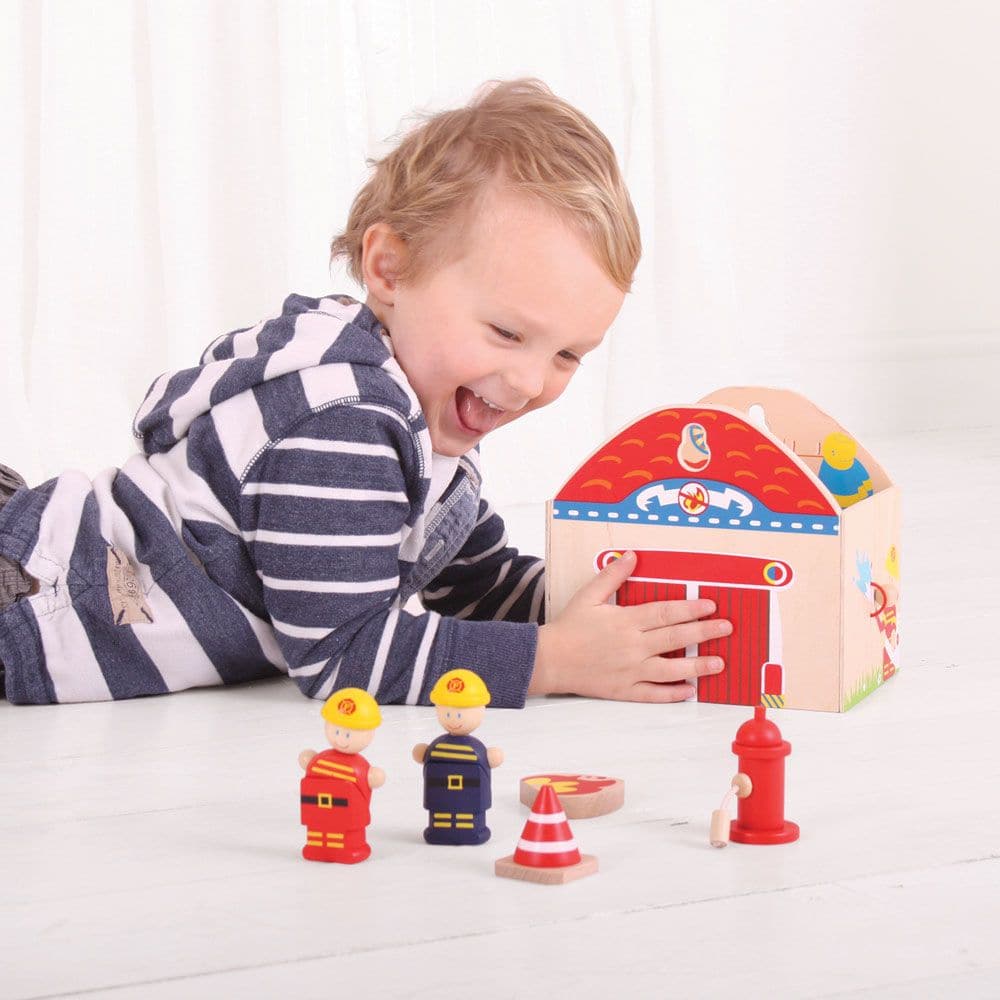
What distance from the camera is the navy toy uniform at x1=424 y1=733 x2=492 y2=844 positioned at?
2.58ft

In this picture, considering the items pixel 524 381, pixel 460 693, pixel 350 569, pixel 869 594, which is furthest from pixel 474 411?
pixel 460 693

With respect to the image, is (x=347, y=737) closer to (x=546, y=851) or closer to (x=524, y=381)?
(x=546, y=851)

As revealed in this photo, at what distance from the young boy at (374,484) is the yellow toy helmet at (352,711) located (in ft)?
1.00

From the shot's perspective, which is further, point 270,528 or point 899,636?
point 899,636

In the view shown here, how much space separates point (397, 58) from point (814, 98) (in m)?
0.98

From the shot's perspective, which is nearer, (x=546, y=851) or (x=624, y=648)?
(x=546, y=851)

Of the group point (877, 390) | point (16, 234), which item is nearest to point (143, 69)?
point (16, 234)

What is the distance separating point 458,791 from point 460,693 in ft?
0.16

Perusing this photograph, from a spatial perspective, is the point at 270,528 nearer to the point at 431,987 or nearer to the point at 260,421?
the point at 260,421

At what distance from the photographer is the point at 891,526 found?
1189 mm

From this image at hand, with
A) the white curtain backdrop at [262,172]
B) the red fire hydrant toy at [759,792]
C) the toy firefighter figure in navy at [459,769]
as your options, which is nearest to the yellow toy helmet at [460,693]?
the toy firefighter figure in navy at [459,769]

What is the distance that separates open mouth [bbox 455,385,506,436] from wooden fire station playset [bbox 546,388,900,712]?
0.09 m

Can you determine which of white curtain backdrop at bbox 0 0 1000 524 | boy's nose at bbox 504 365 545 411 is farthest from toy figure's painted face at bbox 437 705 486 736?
white curtain backdrop at bbox 0 0 1000 524

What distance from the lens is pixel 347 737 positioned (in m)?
0.77
